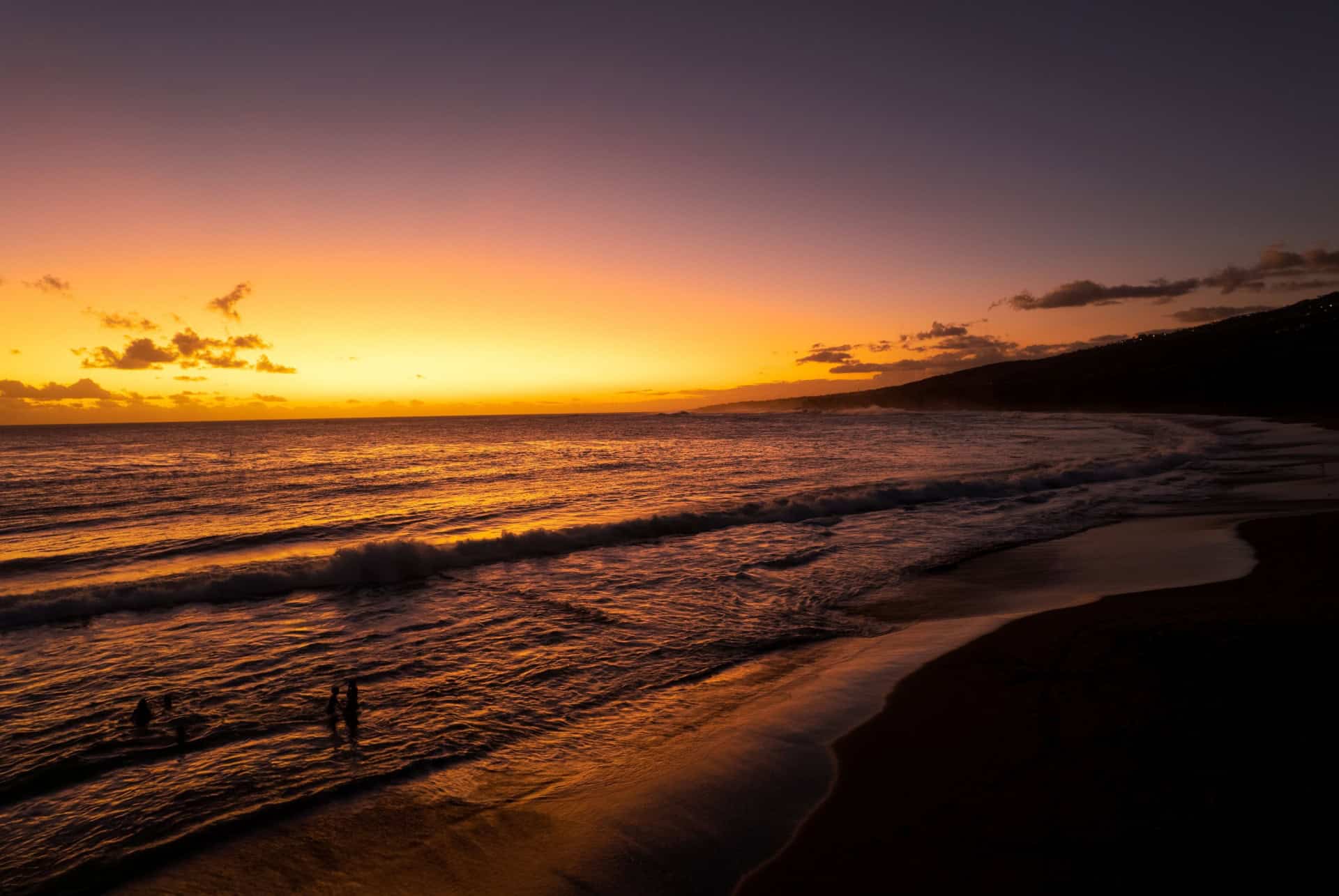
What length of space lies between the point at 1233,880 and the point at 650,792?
441 centimetres

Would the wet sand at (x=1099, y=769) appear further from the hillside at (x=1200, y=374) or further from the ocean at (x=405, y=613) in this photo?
the hillside at (x=1200, y=374)

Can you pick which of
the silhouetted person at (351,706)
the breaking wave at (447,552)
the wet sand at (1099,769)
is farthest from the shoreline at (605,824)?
the breaking wave at (447,552)

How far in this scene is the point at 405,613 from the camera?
12867 mm

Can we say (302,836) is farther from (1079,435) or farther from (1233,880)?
(1079,435)

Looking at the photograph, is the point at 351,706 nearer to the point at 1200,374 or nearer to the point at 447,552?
the point at 447,552

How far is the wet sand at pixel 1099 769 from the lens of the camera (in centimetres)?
452

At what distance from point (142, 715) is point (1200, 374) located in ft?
499

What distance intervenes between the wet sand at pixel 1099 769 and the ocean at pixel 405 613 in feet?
8.73

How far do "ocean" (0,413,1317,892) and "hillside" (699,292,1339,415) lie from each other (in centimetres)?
8997

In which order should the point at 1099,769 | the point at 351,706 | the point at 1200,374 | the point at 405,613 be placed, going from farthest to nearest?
the point at 1200,374
the point at 405,613
the point at 351,706
the point at 1099,769

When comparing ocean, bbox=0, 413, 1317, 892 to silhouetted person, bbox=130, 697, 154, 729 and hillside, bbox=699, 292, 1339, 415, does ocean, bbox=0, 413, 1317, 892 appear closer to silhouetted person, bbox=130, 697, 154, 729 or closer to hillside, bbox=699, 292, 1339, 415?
silhouetted person, bbox=130, 697, 154, 729

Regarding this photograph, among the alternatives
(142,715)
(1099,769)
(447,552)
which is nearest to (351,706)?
(142,715)

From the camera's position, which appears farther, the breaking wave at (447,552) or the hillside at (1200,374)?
the hillside at (1200,374)

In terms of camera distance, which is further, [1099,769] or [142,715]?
[142,715]
